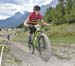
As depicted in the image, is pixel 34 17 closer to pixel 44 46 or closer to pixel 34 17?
pixel 34 17

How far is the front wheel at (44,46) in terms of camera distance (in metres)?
11.3

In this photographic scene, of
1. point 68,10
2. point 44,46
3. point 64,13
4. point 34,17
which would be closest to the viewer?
point 34,17

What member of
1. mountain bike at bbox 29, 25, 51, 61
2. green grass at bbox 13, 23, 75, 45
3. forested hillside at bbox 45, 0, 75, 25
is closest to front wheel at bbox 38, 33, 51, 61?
mountain bike at bbox 29, 25, 51, 61

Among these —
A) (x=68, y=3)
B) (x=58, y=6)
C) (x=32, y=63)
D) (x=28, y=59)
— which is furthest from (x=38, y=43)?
(x=58, y=6)

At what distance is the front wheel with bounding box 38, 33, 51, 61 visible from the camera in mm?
11342

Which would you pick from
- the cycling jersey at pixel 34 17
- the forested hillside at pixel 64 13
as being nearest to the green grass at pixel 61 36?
the forested hillside at pixel 64 13

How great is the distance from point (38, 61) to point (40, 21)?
482cm

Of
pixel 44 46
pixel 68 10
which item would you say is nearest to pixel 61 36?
pixel 68 10

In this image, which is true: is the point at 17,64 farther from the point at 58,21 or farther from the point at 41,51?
the point at 58,21

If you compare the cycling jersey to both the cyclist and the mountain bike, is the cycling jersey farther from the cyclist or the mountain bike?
the mountain bike

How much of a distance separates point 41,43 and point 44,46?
1.32ft

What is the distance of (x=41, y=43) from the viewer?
12234 mm

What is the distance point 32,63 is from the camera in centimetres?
1587

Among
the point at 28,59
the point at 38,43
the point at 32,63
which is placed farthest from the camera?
the point at 28,59
